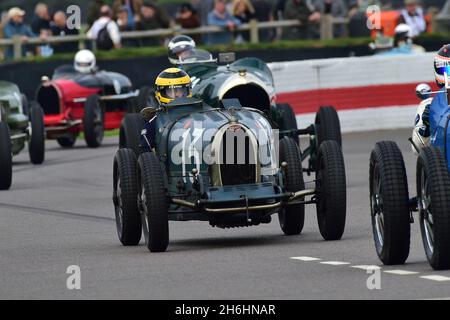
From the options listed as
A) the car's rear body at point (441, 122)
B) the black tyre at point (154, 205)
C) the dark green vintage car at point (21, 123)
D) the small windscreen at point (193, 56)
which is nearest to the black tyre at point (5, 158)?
the small windscreen at point (193, 56)

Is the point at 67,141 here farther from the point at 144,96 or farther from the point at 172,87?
the point at 172,87

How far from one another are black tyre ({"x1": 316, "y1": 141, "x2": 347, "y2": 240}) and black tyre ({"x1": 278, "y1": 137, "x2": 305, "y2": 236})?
0.18 metres

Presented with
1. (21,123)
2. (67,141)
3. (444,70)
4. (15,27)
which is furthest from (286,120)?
(15,27)

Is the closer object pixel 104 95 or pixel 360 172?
pixel 360 172

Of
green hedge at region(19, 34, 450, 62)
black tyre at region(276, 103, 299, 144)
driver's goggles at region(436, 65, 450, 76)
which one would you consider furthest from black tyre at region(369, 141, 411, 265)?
green hedge at region(19, 34, 450, 62)

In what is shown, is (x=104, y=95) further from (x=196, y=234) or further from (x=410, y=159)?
(x=196, y=234)

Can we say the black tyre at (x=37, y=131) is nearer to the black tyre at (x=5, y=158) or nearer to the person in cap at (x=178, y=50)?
the black tyre at (x=5, y=158)

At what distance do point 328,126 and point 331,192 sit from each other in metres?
5.18

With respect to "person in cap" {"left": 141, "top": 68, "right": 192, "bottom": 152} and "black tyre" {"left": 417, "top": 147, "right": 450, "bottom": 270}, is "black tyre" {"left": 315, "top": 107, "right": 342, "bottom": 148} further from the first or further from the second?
"black tyre" {"left": 417, "top": 147, "right": 450, "bottom": 270}

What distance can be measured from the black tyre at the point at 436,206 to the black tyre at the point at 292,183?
8.10 ft

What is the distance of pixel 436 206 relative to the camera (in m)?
10.9

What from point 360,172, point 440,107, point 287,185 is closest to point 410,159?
point 360,172

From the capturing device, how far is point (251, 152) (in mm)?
13531
